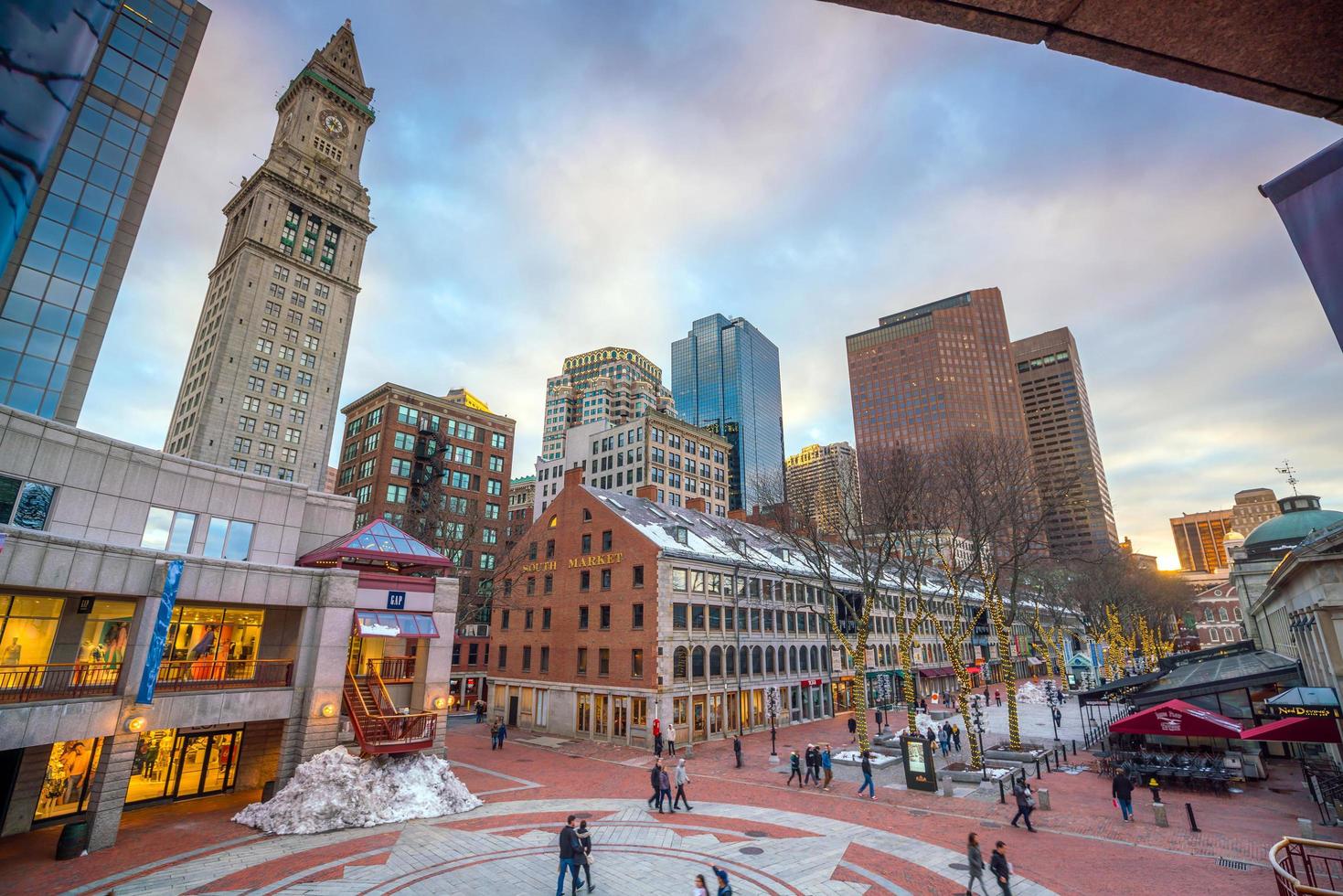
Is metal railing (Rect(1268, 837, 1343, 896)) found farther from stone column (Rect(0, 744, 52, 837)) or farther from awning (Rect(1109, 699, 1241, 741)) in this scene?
stone column (Rect(0, 744, 52, 837))

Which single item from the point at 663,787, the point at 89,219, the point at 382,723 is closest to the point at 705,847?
the point at 663,787

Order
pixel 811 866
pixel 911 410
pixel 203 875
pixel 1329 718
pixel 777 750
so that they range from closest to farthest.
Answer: pixel 203 875, pixel 811 866, pixel 1329 718, pixel 777 750, pixel 911 410

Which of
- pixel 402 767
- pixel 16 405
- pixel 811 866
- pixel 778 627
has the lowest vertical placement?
pixel 811 866

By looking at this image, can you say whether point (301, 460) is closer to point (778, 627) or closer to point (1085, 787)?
point (778, 627)

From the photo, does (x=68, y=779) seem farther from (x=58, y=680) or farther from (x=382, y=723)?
(x=382, y=723)

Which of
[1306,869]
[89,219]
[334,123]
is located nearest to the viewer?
[1306,869]

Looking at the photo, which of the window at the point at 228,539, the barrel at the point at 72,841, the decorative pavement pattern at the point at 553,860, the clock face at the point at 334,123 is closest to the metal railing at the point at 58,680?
the barrel at the point at 72,841

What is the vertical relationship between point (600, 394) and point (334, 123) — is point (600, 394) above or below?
below

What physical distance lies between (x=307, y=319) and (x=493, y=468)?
31.0 metres

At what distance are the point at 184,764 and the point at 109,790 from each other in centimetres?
578

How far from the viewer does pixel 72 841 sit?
16734 millimetres

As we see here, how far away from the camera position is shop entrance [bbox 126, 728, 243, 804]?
22.2 meters

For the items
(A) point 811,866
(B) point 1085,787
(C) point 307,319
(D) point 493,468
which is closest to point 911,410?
(D) point 493,468

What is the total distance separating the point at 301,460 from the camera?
7288 cm
